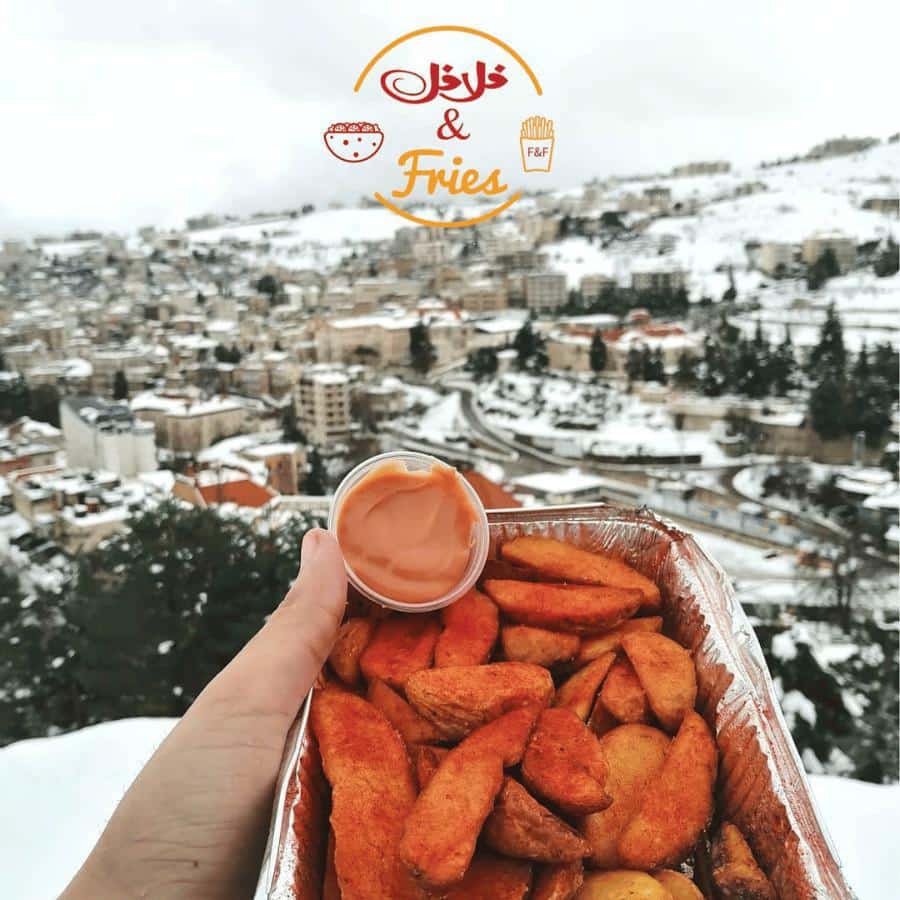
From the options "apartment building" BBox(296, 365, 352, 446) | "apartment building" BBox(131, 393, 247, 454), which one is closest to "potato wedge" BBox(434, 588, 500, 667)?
"apartment building" BBox(296, 365, 352, 446)

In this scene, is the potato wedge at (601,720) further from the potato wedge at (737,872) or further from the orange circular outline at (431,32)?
the orange circular outline at (431,32)

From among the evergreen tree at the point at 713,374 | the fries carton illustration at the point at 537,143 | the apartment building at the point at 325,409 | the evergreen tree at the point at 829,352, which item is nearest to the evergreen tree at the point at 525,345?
the evergreen tree at the point at 713,374

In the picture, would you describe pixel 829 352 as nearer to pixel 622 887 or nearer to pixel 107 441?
pixel 107 441

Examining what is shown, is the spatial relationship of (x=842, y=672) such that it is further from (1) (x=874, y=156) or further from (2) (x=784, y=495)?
(1) (x=874, y=156)

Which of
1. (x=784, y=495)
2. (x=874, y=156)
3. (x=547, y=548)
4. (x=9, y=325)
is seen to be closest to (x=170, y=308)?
(x=9, y=325)

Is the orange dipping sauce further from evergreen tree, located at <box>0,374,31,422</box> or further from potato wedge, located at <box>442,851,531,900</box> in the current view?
evergreen tree, located at <box>0,374,31,422</box>

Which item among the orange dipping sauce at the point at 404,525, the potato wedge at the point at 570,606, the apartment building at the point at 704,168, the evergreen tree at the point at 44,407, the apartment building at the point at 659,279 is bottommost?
the evergreen tree at the point at 44,407
